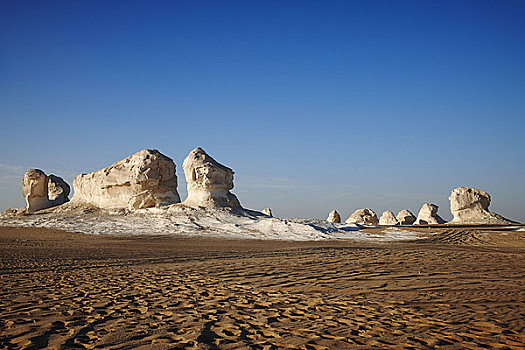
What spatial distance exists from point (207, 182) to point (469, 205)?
78.1 feet

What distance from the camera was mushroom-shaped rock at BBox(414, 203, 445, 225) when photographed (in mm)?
40531

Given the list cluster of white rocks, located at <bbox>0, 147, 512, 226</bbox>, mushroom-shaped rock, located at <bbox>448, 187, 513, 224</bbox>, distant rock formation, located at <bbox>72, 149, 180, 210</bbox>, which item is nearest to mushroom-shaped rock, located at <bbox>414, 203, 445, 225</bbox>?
mushroom-shaped rock, located at <bbox>448, 187, 513, 224</bbox>

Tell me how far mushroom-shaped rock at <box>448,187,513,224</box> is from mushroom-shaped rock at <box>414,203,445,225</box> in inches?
228

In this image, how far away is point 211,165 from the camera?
2544 centimetres

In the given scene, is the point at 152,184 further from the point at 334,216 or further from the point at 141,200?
the point at 334,216

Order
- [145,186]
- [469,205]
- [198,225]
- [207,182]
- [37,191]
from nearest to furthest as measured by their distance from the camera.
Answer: [198,225]
[207,182]
[145,186]
[37,191]
[469,205]

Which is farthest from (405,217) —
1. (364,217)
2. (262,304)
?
(262,304)

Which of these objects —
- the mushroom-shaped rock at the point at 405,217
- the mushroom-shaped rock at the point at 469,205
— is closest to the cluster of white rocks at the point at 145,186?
the mushroom-shaped rock at the point at 469,205

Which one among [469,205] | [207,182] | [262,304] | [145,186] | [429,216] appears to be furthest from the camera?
[429,216]

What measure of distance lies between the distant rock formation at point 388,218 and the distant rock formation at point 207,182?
2370cm

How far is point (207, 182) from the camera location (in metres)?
25.0

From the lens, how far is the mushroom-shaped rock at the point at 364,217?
134 ft

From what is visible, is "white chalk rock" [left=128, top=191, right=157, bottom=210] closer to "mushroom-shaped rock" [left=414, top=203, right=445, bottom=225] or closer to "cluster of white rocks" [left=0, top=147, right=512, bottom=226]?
"cluster of white rocks" [left=0, top=147, right=512, bottom=226]

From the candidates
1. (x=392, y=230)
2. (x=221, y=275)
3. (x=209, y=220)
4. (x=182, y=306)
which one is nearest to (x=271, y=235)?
(x=209, y=220)
